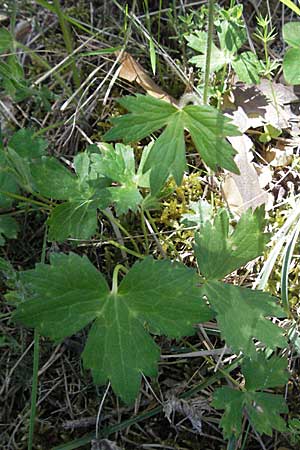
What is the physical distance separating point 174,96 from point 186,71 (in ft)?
0.36

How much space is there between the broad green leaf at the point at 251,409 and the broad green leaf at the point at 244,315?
147 millimetres

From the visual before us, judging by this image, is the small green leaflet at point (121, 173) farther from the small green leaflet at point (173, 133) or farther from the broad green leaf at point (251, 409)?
the broad green leaf at point (251, 409)

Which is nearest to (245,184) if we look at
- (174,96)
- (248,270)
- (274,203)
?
(274,203)

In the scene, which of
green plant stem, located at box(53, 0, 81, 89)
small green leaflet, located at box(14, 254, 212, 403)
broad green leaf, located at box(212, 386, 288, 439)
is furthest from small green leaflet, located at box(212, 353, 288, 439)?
green plant stem, located at box(53, 0, 81, 89)

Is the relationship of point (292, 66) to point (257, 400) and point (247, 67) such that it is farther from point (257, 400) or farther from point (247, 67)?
point (257, 400)

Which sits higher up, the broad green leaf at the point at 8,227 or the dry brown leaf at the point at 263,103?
the dry brown leaf at the point at 263,103

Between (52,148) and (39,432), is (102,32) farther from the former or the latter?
(39,432)

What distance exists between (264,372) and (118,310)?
1.57 ft

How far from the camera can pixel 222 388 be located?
69.2 inches

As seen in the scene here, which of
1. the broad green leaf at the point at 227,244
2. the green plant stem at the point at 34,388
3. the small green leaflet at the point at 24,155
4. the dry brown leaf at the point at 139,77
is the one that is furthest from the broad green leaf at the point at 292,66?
the green plant stem at the point at 34,388

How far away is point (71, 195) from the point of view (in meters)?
1.98

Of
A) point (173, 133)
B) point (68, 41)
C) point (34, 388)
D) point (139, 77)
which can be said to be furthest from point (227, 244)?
point (68, 41)

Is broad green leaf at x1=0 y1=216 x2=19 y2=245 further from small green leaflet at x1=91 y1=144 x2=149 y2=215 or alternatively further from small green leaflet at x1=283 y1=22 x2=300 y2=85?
small green leaflet at x1=283 y1=22 x2=300 y2=85

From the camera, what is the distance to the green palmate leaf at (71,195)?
193 centimetres
